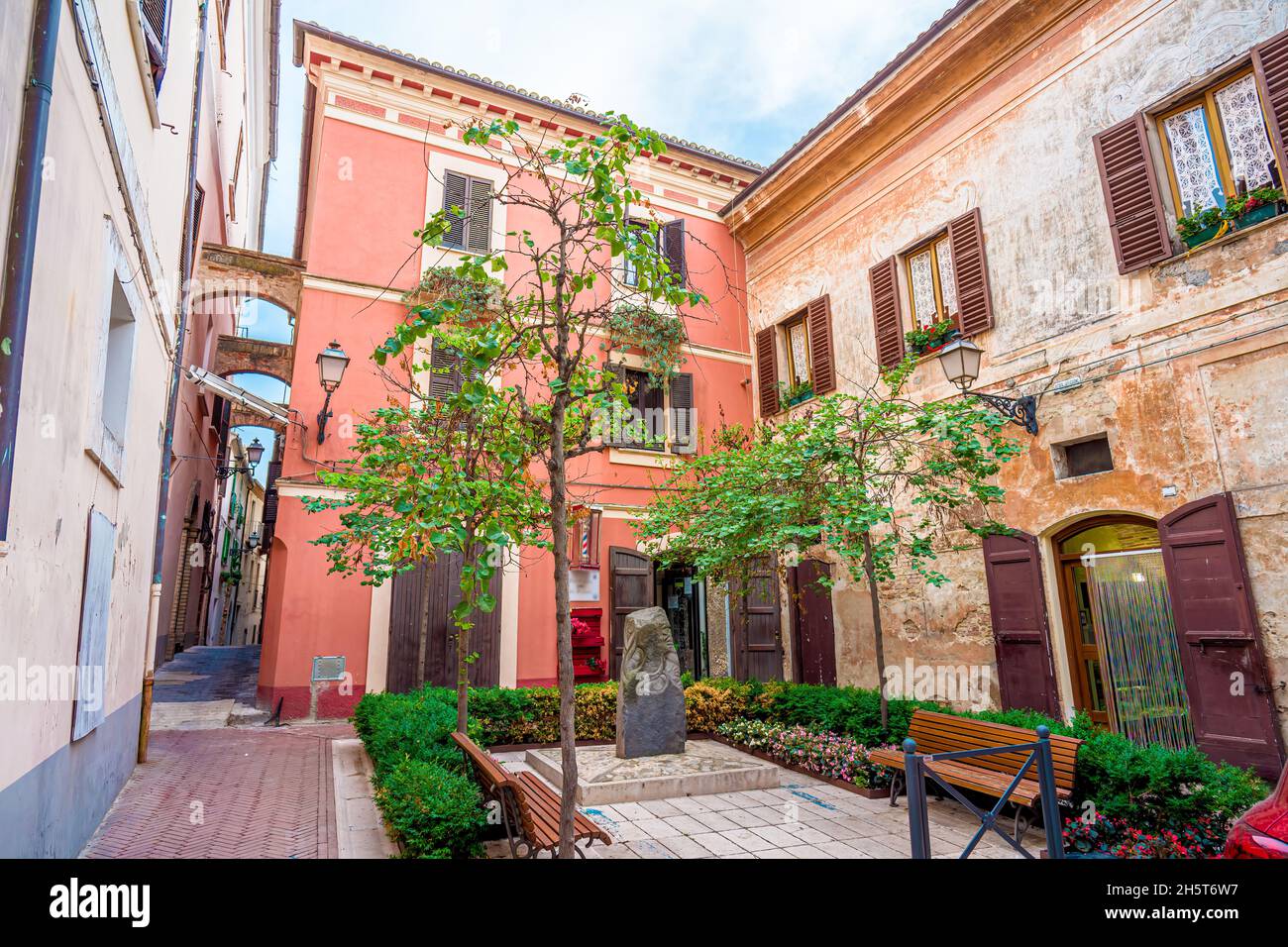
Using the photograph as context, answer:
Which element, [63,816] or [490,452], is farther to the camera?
[490,452]

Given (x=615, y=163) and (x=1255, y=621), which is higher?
(x=615, y=163)

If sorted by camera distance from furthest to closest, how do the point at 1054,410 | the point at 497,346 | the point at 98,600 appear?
1. the point at 1054,410
2. the point at 98,600
3. the point at 497,346

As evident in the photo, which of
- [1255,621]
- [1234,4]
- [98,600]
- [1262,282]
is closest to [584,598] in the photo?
[98,600]

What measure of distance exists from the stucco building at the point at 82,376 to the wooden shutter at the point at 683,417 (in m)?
8.15

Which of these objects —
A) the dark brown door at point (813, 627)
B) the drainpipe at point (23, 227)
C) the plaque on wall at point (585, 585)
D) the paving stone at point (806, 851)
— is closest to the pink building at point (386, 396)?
the plaque on wall at point (585, 585)

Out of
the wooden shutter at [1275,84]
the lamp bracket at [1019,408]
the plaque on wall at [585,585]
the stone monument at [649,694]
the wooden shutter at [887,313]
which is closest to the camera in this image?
the wooden shutter at [1275,84]

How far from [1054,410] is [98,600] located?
31.1ft

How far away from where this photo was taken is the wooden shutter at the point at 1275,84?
6844 mm

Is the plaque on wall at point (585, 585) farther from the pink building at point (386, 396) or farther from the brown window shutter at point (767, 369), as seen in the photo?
the brown window shutter at point (767, 369)

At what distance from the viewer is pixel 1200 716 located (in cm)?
701

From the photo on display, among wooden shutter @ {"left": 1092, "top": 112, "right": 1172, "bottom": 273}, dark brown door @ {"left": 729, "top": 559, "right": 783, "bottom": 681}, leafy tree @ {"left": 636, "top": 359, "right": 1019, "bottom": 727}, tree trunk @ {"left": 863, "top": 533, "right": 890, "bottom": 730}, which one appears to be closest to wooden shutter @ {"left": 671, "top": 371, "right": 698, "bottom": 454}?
dark brown door @ {"left": 729, "top": 559, "right": 783, "bottom": 681}

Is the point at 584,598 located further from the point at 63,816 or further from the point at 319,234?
the point at 63,816

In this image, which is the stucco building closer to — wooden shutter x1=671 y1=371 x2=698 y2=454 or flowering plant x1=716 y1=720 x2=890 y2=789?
flowering plant x1=716 y1=720 x2=890 y2=789

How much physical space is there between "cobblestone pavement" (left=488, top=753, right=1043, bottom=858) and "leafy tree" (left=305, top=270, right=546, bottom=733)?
190cm
